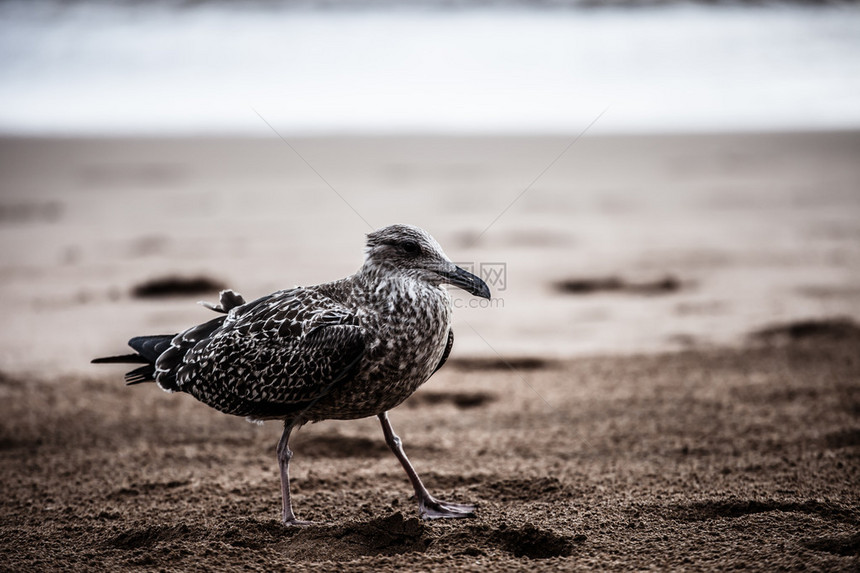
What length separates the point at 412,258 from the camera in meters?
4.41

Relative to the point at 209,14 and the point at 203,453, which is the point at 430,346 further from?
the point at 209,14

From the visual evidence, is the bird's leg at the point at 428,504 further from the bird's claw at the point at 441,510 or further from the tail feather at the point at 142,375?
the tail feather at the point at 142,375

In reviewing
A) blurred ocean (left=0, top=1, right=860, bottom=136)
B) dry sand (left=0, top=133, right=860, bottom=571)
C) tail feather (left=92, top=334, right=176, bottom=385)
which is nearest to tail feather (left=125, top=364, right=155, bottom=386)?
tail feather (left=92, top=334, right=176, bottom=385)

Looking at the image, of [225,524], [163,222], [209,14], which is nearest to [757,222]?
[163,222]

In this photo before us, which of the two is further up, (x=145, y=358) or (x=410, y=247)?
(x=410, y=247)

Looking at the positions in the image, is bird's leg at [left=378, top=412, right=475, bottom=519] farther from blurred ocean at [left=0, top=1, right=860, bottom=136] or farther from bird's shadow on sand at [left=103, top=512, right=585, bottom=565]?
blurred ocean at [left=0, top=1, right=860, bottom=136]

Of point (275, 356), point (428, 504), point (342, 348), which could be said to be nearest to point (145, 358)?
point (275, 356)

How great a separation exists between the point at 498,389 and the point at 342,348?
9.04ft

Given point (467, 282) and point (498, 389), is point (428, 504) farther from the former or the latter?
point (498, 389)

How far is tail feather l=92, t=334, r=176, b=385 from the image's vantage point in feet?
15.8

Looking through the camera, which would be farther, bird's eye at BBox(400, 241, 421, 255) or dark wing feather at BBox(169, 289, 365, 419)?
bird's eye at BBox(400, 241, 421, 255)

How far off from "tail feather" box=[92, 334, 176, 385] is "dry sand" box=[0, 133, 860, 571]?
25.8 inches

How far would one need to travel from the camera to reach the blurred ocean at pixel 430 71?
17.7 meters

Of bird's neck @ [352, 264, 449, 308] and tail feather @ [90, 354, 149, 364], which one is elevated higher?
bird's neck @ [352, 264, 449, 308]
